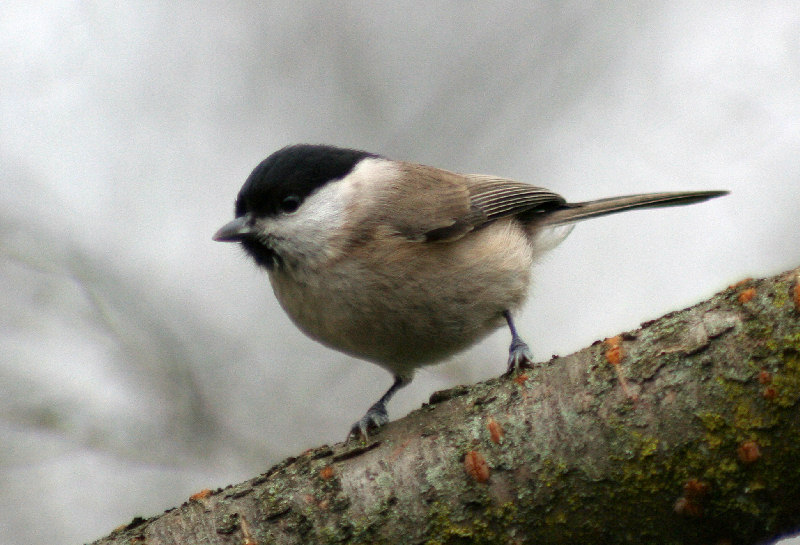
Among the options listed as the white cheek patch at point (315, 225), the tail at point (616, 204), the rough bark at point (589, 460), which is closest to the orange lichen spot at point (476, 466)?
the rough bark at point (589, 460)

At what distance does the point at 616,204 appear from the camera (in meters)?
3.21

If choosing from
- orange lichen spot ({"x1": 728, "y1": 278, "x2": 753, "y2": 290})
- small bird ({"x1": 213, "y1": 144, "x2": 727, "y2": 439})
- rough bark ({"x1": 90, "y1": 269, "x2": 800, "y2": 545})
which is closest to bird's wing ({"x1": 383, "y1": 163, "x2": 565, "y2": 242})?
small bird ({"x1": 213, "y1": 144, "x2": 727, "y2": 439})

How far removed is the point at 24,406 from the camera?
348 centimetres

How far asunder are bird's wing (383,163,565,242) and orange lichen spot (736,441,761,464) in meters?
1.52

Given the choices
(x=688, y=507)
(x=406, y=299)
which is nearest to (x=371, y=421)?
(x=406, y=299)

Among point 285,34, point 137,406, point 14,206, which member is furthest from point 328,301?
point 285,34

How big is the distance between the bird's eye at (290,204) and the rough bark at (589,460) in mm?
1058

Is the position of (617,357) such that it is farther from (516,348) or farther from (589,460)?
(516,348)

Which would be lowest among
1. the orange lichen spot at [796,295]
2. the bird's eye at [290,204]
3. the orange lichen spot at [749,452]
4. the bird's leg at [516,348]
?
the orange lichen spot at [749,452]

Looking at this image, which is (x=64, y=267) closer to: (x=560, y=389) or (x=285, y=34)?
(x=285, y=34)

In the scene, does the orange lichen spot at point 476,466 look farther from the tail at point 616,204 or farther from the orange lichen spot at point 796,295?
the tail at point 616,204

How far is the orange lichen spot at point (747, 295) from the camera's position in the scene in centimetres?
152

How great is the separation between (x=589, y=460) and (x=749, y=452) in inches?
12.7

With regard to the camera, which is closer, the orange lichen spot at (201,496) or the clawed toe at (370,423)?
the orange lichen spot at (201,496)
